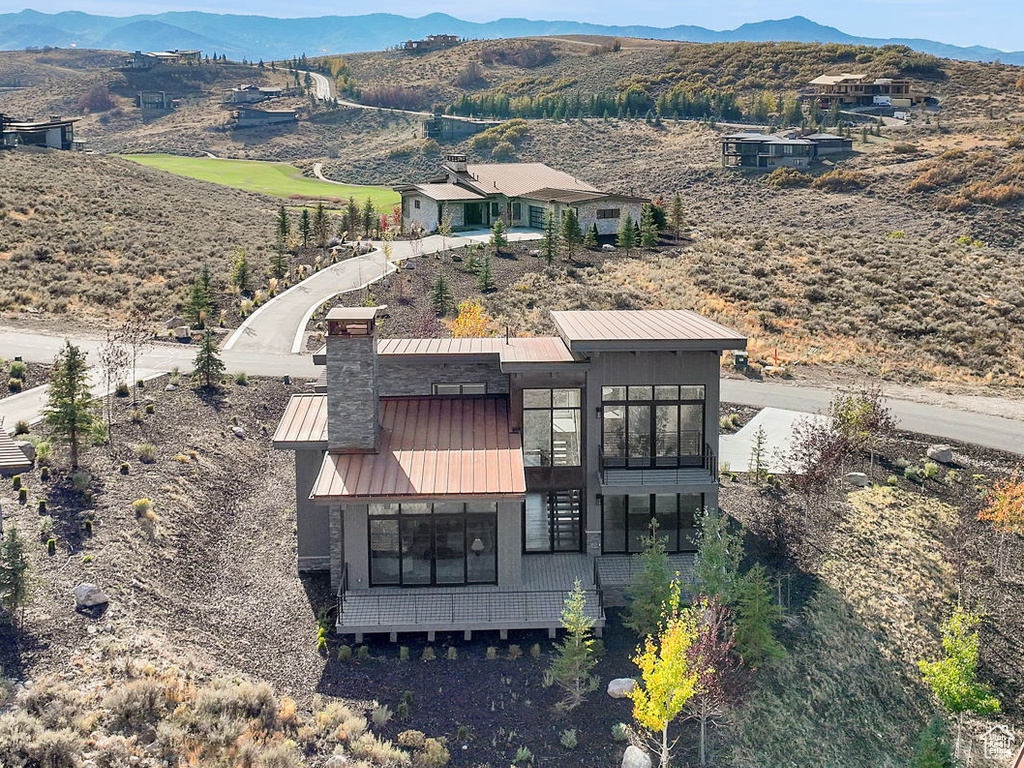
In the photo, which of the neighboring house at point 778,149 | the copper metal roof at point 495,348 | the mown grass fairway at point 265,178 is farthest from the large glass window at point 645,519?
the neighboring house at point 778,149

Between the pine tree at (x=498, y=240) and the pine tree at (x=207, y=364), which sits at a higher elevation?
the pine tree at (x=498, y=240)

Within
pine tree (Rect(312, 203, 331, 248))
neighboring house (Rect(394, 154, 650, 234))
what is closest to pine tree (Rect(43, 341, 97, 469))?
pine tree (Rect(312, 203, 331, 248))

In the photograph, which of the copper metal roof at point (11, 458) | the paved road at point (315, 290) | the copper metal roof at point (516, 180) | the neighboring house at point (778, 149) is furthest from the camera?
the neighboring house at point (778, 149)

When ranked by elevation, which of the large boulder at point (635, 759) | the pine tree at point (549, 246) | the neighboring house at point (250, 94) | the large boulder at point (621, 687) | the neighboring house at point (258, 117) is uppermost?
the neighboring house at point (250, 94)

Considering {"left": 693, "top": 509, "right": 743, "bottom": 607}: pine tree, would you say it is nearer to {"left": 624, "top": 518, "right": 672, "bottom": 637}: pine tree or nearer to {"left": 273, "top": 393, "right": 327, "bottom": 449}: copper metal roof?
{"left": 624, "top": 518, "right": 672, "bottom": 637}: pine tree

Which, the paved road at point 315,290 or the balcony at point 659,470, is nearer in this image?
the balcony at point 659,470

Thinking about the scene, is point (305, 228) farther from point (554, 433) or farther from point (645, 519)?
point (645, 519)

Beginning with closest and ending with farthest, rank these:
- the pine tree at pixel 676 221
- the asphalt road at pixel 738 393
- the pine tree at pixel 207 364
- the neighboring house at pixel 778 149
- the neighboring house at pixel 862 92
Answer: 1. the asphalt road at pixel 738 393
2. the pine tree at pixel 207 364
3. the pine tree at pixel 676 221
4. the neighboring house at pixel 778 149
5. the neighboring house at pixel 862 92

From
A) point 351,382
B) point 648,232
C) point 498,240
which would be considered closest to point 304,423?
point 351,382

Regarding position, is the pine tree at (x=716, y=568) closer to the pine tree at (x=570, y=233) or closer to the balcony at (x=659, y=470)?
the balcony at (x=659, y=470)
